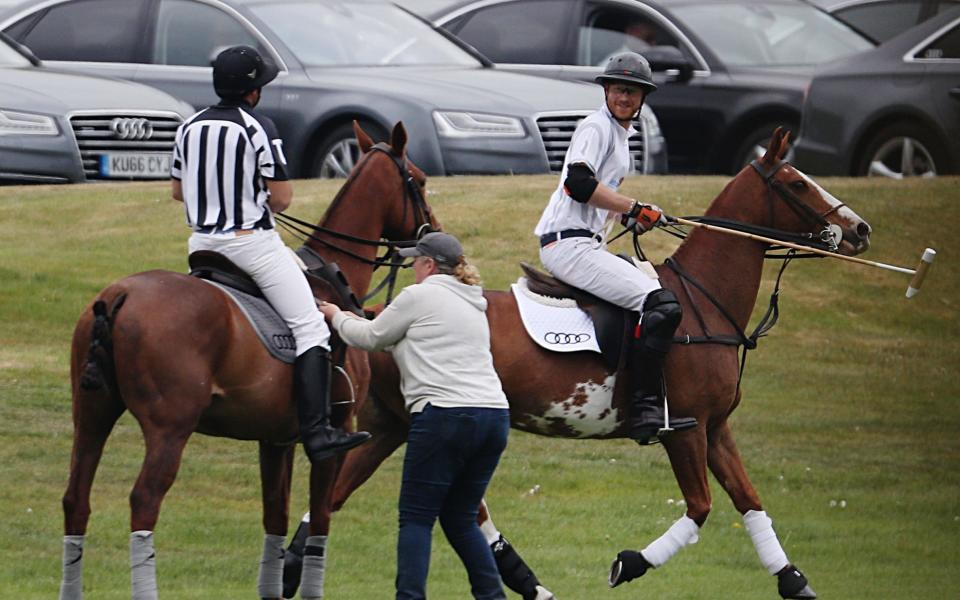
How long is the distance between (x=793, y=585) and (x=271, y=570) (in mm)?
2810

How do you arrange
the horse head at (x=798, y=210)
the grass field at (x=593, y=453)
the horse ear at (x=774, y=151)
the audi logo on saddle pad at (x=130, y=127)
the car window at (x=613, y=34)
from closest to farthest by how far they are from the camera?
the horse ear at (x=774, y=151) → the horse head at (x=798, y=210) → the grass field at (x=593, y=453) → the audi logo on saddle pad at (x=130, y=127) → the car window at (x=613, y=34)

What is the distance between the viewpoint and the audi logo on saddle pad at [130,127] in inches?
792

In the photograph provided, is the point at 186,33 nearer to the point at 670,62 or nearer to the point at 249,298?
the point at 670,62

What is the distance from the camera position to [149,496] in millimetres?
9789

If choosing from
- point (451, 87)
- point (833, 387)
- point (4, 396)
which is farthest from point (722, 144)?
point (4, 396)

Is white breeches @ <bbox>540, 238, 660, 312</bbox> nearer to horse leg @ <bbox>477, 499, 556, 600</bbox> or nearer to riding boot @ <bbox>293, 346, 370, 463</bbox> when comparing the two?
horse leg @ <bbox>477, 499, 556, 600</bbox>

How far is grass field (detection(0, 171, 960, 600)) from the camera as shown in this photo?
496 inches

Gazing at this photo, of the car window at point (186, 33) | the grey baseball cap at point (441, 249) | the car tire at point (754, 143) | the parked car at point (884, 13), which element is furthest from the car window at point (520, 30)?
the grey baseball cap at point (441, 249)

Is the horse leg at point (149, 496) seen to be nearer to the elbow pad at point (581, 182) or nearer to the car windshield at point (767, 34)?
the elbow pad at point (581, 182)

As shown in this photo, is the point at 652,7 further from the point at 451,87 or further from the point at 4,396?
the point at 4,396

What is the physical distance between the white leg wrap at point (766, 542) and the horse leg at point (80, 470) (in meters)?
3.58

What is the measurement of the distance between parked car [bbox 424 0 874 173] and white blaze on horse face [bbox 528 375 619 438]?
11596mm

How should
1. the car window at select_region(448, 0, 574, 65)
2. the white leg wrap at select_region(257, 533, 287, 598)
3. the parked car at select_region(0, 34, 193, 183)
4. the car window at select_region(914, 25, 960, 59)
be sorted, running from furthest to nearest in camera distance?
1. the car window at select_region(448, 0, 574, 65)
2. the car window at select_region(914, 25, 960, 59)
3. the parked car at select_region(0, 34, 193, 183)
4. the white leg wrap at select_region(257, 533, 287, 598)

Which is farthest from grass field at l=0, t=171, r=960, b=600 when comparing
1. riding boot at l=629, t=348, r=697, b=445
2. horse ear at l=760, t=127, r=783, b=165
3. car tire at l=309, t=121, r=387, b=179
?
horse ear at l=760, t=127, r=783, b=165
